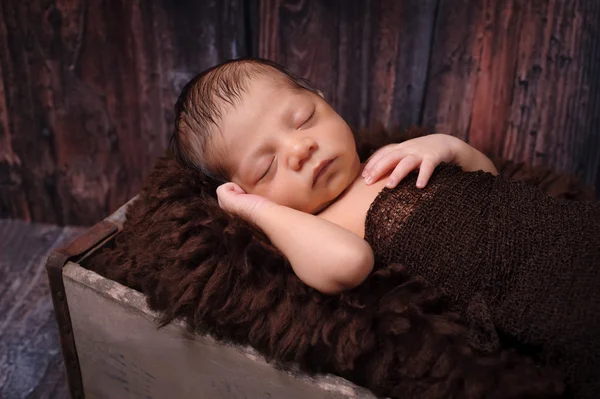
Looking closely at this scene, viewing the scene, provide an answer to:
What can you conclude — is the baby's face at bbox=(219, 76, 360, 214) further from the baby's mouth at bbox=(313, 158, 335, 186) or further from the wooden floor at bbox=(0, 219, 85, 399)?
the wooden floor at bbox=(0, 219, 85, 399)

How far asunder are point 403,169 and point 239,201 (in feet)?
0.86

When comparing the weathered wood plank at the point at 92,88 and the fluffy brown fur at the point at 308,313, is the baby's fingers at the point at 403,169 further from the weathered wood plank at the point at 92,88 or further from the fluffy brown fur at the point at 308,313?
the weathered wood plank at the point at 92,88

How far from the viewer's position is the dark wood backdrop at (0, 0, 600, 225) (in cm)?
118

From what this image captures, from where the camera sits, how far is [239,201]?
3.00 feet

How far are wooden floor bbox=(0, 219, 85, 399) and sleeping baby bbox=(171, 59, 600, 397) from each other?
22.0 inches

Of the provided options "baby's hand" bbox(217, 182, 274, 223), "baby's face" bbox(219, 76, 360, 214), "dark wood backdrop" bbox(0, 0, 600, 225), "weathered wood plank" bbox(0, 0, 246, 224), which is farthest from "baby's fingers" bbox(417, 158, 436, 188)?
"weathered wood plank" bbox(0, 0, 246, 224)

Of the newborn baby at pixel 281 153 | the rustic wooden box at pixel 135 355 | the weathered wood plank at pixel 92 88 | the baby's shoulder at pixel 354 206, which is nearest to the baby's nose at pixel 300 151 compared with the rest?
the newborn baby at pixel 281 153

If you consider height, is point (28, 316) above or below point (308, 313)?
below

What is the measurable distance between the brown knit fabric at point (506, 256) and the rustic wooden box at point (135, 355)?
20 cm

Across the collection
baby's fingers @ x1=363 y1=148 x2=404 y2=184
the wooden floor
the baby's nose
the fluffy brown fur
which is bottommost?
the wooden floor

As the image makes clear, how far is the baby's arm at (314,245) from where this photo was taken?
79cm

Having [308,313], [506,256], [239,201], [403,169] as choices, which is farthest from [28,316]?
[506,256]

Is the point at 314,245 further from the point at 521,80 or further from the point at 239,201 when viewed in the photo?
the point at 521,80

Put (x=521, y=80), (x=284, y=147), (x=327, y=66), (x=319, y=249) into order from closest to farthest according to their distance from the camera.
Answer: (x=319, y=249)
(x=284, y=147)
(x=521, y=80)
(x=327, y=66)
